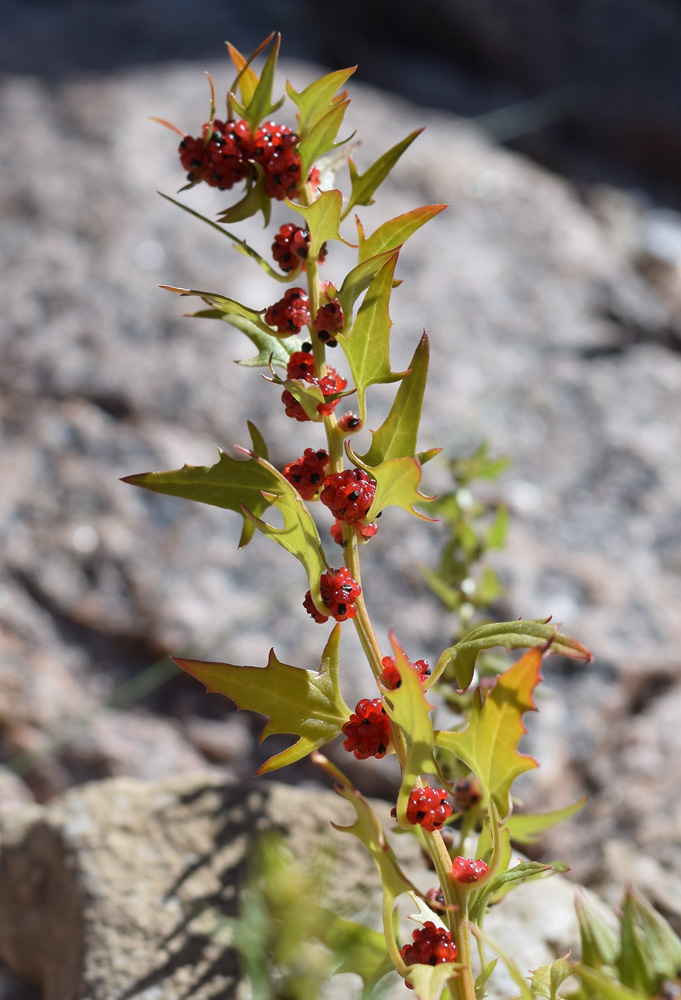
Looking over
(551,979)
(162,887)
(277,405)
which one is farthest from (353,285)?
(277,405)

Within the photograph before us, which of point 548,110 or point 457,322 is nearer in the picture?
point 457,322

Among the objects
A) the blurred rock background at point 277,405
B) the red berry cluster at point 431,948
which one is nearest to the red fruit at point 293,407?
the red berry cluster at point 431,948

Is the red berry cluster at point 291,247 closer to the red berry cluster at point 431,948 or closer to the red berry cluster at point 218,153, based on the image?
the red berry cluster at point 218,153

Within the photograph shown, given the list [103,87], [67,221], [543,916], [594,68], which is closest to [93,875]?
[543,916]

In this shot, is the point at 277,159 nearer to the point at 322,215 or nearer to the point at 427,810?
the point at 322,215

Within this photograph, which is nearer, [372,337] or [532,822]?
[372,337]

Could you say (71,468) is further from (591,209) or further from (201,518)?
(591,209)
